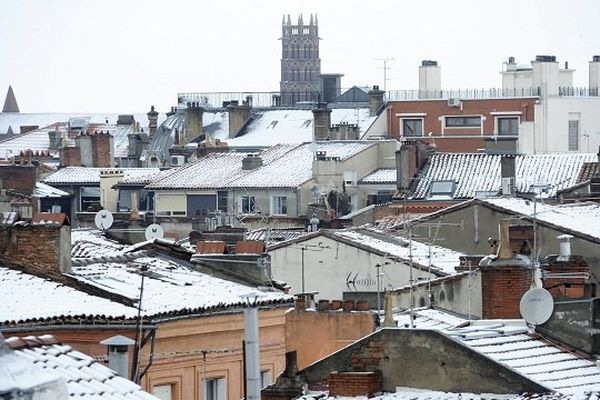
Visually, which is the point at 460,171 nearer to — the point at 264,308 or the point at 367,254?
the point at 367,254

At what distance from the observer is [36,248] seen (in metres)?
24.3

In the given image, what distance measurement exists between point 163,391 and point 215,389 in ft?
3.81

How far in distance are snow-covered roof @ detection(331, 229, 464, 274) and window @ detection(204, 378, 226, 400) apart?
14095 mm

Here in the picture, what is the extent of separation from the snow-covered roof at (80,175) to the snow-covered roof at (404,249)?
1428 inches

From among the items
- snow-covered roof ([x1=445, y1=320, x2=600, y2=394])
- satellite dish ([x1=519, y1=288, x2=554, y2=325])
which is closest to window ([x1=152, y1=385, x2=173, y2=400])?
snow-covered roof ([x1=445, y1=320, x2=600, y2=394])

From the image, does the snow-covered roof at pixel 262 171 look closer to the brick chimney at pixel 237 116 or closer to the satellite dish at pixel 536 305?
the brick chimney at pixel 237 116

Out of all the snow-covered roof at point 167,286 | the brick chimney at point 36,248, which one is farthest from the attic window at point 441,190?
the brick chimney at point 36,248

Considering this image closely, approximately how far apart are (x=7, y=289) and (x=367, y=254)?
1930 cm

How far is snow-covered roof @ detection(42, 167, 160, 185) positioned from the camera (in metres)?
81.5

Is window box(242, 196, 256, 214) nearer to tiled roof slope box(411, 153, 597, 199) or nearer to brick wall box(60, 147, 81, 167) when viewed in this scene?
tiled roof slope box(411, 153, 597, 199)

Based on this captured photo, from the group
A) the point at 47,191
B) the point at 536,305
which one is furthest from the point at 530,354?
the point at 47,191

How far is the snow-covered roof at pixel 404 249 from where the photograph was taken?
4034 cm

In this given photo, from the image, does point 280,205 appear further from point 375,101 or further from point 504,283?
point 504,283

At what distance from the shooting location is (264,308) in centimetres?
2652
